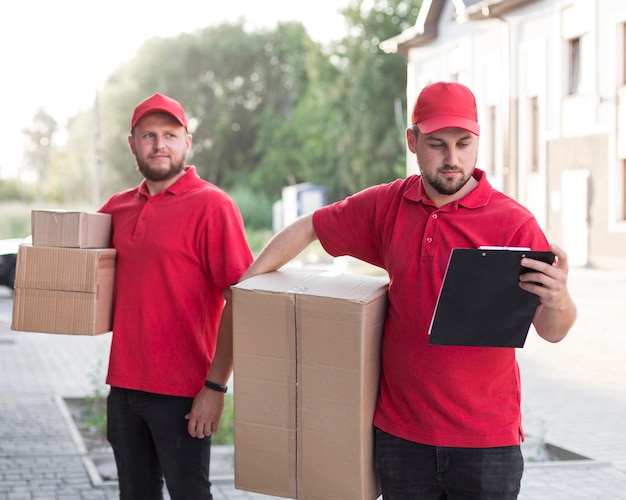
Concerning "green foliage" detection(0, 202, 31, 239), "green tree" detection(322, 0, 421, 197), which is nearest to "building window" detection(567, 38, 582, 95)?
"green foliage" detection(0, 202, 31, 239)

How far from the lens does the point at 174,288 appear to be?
10.6ft

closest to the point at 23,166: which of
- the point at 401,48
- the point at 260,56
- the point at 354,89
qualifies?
the point at 260,56

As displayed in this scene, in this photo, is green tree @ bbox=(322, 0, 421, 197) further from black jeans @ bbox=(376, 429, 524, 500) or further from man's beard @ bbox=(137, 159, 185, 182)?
black jeans @ bbox=(376, 429, 524, 500)

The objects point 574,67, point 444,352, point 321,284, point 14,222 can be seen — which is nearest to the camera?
point 444,352

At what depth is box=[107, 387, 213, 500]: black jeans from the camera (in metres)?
3.25

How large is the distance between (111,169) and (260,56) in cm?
1148

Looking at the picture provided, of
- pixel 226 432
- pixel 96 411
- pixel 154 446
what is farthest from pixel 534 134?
pixel 154 446

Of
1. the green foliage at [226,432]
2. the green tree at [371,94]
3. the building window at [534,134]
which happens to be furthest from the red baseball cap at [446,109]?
the green tree at [371,94]

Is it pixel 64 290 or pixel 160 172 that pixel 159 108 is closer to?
pixel 160 172

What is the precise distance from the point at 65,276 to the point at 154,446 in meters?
0.70

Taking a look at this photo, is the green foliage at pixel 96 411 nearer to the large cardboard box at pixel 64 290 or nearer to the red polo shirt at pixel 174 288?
the large cardboard box at pixel 64 290

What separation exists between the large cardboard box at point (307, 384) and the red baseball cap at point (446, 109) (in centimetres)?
52

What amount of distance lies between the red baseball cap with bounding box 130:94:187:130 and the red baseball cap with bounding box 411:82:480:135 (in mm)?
1060

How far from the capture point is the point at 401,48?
76.0ft
